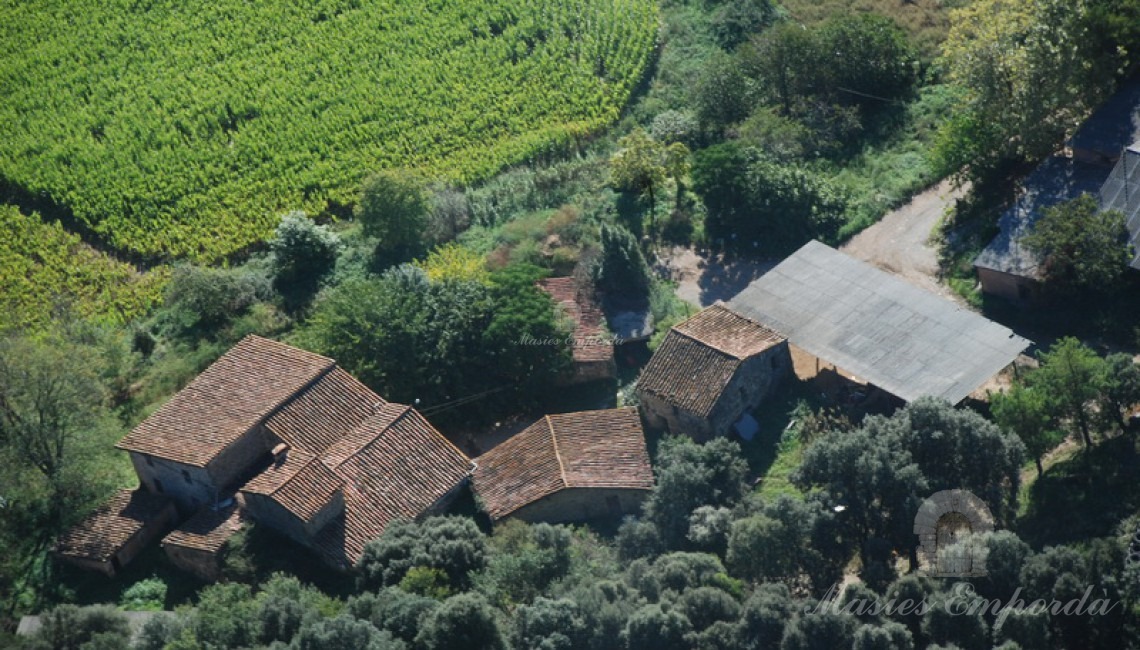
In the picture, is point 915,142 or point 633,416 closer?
point 633,416

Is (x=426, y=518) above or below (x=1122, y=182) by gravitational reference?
below

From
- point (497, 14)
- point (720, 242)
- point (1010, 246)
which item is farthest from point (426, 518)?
point (497, 14)

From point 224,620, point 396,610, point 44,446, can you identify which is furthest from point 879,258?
point 44,446

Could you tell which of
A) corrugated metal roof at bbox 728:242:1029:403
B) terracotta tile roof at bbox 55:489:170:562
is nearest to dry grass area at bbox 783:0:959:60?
corrugated metal roof at bbox 728:242:1029:403

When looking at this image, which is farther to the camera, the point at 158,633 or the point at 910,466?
the point at 910,466

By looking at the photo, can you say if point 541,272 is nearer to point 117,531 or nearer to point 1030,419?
point 117,531

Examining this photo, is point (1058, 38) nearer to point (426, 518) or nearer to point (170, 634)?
point (426, 518)

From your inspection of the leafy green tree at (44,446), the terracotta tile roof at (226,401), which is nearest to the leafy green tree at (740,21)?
the terracotta tile roof at (226,401)
